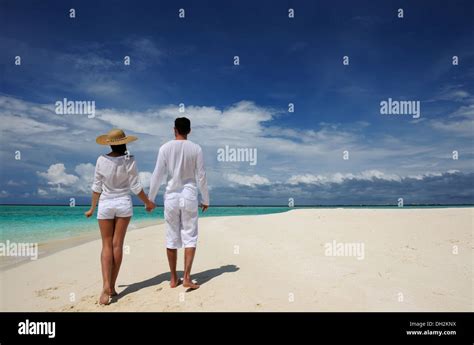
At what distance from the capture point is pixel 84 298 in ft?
14.0

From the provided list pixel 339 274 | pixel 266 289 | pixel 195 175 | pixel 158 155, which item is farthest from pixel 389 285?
pixel 158 155

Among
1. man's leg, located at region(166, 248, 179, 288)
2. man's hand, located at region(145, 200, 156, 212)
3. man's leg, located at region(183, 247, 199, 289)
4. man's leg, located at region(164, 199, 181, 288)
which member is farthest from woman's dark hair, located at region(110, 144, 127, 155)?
man's leg, located at region(183, 247, 199, 289)

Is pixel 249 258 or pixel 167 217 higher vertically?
pixel 167 217

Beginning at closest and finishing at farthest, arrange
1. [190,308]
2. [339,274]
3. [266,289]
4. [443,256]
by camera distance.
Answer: [190,308], [266,289], [339,274], [443,256]

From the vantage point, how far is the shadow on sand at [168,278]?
457 centimetres

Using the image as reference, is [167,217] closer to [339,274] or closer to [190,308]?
[190,308]

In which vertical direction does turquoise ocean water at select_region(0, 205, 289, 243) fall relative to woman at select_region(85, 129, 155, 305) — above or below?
below

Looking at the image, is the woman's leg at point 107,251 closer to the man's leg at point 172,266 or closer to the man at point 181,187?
the man at point 181,187

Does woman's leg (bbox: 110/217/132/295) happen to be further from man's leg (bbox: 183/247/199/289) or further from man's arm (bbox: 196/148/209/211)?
man's arm (bbox: 196/148/209/211)

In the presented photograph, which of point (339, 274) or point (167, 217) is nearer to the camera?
point (167, 217)

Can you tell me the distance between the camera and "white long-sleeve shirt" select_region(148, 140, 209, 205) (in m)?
4.36

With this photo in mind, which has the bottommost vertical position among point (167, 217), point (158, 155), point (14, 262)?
point (14, 262)

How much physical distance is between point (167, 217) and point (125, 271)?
222 cm

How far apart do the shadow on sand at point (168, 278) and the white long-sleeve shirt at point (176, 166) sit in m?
1.56
